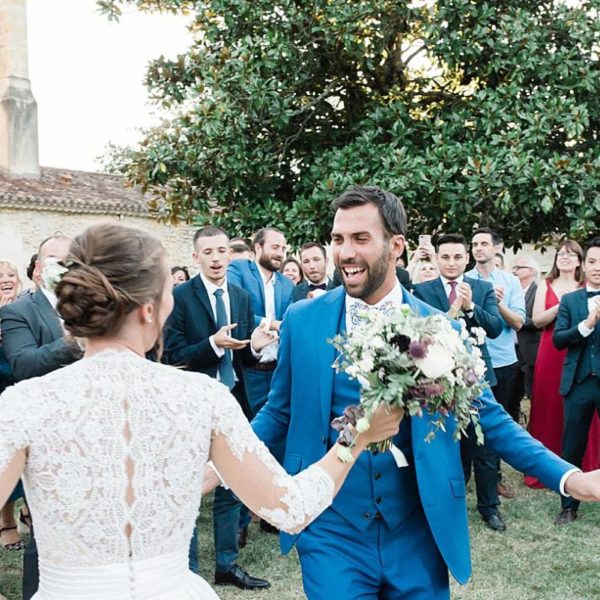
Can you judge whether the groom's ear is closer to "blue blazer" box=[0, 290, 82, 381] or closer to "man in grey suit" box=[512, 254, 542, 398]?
"blue blazer" box=[0, 290, 82, 381]

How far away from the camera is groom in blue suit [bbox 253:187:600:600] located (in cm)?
327

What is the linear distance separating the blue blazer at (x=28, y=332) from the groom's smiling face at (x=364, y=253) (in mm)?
1965

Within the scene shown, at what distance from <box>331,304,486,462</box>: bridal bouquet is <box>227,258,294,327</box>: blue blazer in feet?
15.6

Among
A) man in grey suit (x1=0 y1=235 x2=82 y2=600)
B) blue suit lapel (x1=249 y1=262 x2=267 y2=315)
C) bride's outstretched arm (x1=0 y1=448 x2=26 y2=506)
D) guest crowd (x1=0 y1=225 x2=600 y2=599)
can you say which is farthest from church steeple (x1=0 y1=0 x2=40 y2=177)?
bride's outstretched arm (x1=0 y1=448 x2=26 y2=506)

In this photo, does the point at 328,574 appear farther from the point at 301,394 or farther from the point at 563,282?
the point at 563,282

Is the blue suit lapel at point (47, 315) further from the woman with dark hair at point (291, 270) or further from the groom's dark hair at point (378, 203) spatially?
the woman with dark hair at point (291, 270)

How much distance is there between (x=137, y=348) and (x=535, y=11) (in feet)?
37.4

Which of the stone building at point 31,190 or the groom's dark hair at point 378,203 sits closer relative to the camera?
the groom's dark hair at point 378,203

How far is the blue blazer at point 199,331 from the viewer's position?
19.5 ft

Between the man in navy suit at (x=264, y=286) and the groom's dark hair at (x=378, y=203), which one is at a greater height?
the groom's dark hair at (x=378, y=203)

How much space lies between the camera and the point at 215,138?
11.9 m

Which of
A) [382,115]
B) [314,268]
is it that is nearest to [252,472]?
[314,268]

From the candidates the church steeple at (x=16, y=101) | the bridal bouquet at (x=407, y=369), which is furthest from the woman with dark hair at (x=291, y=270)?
the church steeple at (x=16, y=101)

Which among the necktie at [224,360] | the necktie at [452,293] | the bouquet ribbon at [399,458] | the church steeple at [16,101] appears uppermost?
the church steeple at [16,101]
